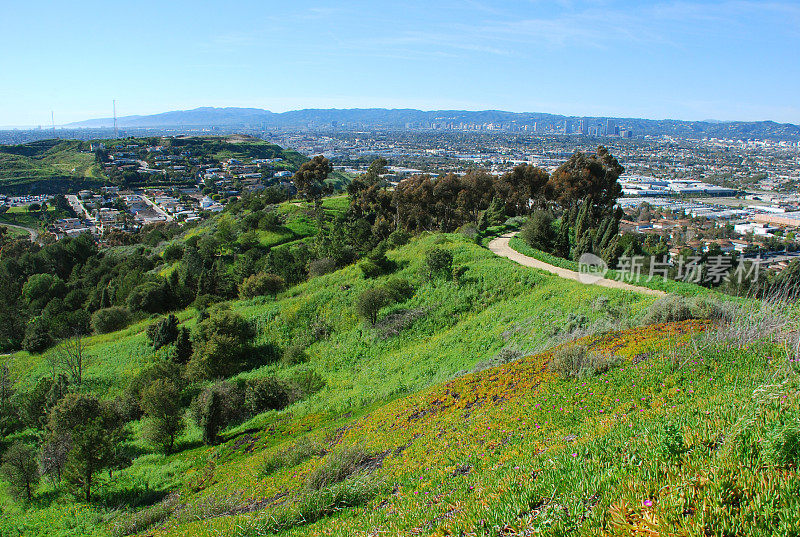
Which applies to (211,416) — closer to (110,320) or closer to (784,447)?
(784,447)

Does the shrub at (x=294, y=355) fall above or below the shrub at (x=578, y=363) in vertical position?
below

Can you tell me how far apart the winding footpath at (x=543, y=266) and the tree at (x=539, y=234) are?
5.65 feet

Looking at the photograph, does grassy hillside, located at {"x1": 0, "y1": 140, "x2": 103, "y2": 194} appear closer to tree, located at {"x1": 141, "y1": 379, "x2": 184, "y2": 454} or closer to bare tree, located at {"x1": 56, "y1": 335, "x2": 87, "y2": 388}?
bare tree, located at {"x1": 56, "y1": 335, "x2": 87, "y2": 388}

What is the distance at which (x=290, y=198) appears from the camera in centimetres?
6969

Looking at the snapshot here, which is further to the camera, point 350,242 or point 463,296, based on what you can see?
point 350,242

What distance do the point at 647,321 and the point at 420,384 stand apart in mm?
8477

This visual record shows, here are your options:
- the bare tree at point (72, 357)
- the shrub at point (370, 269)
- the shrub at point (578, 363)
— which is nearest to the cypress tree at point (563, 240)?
the shrub at point (370, 269)

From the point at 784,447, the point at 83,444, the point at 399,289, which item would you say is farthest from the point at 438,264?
the point at 784,447

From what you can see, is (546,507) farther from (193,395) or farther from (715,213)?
(715,213)

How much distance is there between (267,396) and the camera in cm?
2105

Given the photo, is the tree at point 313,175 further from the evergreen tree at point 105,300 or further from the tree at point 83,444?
the tree at point 83,444

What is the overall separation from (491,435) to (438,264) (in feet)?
57.9

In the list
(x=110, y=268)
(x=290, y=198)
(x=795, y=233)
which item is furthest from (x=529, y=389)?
(x=795, y=233)

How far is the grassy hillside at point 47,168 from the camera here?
12232 cm
